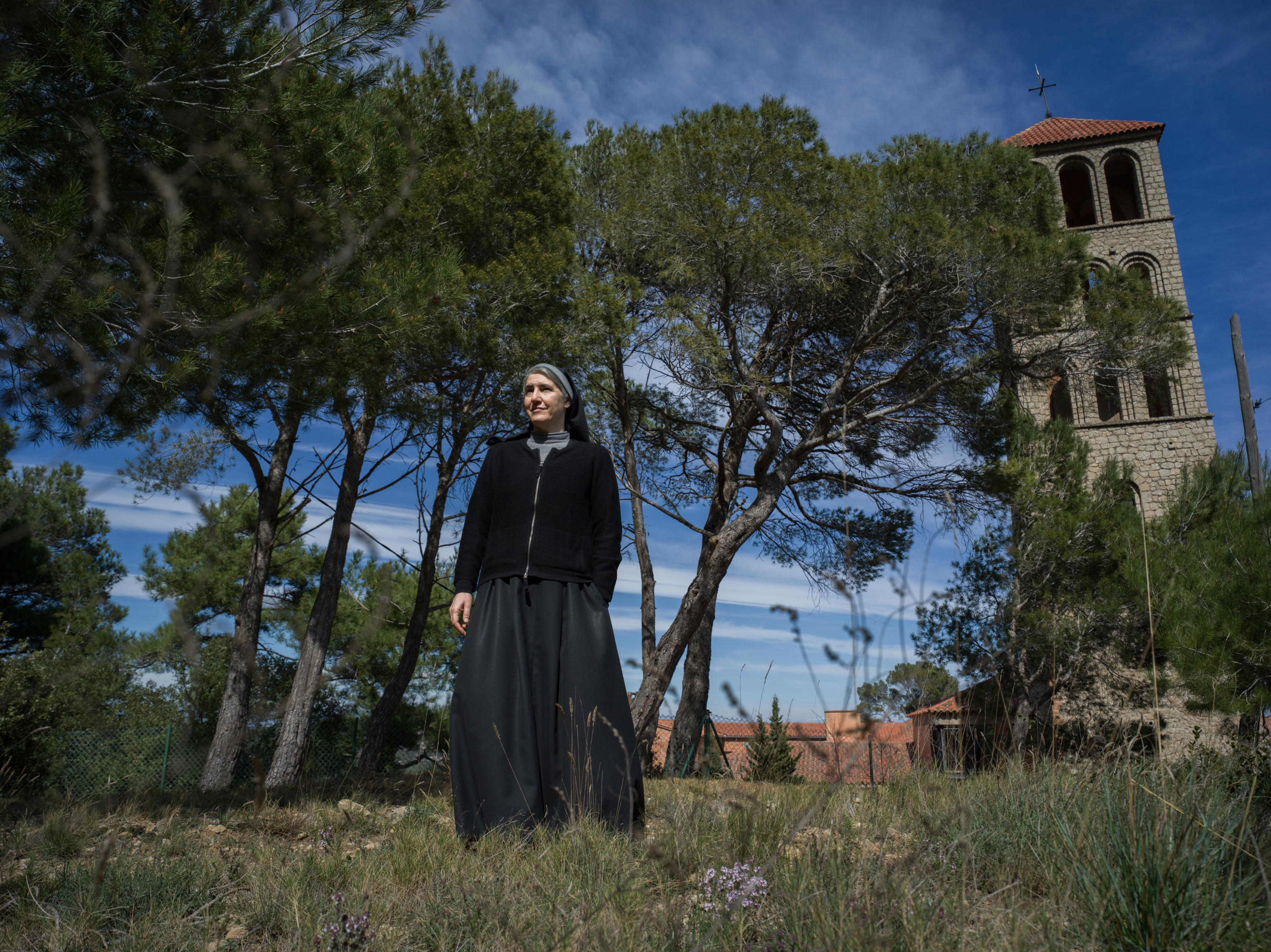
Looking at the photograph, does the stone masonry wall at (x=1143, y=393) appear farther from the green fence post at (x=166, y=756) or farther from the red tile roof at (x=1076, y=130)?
the green fence post at (x=166, y=756)

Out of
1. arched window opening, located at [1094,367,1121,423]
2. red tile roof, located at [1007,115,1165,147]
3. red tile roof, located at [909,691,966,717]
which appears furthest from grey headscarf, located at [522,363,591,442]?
red tile roof, located at [1007,115,1165,147]

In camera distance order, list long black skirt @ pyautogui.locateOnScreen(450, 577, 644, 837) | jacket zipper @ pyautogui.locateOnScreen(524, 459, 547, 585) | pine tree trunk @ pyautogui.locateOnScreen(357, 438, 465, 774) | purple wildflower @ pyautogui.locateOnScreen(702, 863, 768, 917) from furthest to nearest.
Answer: pine tree trunk @ pyautogui.locateOnScreen(357, 438, 465, 774), jacket zipper @ pyautogui.locateOnScreen(524, 459, 547, 585), long black skirt @ pyautogui.locateOnScreen(450, 577, 644, 837), purple wildflower @ pyautogui.locateOnScreen(702, 863, 768, 917)

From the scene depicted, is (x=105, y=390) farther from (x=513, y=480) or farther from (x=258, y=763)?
(x=258, y=763)

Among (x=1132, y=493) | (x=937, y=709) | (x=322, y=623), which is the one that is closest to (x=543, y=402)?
(x=937, y=709)

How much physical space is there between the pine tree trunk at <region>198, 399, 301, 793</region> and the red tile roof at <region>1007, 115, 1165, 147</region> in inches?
825

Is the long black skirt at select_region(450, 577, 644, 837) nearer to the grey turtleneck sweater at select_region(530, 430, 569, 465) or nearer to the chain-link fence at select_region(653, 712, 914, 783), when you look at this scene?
the chain-link fence at select_region(653, 712, 914, 783)

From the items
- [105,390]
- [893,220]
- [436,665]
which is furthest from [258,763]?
[436,665]

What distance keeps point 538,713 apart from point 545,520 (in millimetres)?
721

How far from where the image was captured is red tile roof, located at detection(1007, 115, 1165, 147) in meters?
21.0

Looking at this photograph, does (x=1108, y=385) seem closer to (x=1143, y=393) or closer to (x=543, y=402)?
(x=1143, y=393)

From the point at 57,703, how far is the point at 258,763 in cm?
989

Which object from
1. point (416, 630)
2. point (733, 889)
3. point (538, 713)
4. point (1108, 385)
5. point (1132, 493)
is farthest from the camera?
point (1132, 493)

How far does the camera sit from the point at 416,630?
28.3ft

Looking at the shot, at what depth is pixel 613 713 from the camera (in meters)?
2.75
